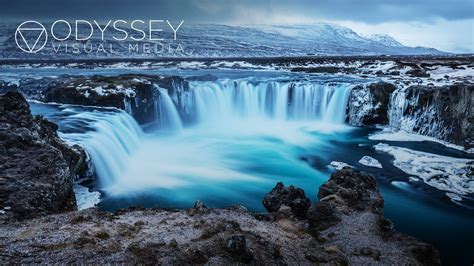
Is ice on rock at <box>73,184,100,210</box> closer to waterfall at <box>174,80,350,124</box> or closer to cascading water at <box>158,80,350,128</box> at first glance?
cascading water at <box>158,80,350,128</box>

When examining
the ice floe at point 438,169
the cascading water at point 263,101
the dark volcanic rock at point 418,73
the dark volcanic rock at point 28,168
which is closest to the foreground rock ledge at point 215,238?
the dark volcanic rock at point 28,168

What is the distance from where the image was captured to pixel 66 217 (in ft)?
25.1

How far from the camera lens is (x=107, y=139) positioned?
16.0 m

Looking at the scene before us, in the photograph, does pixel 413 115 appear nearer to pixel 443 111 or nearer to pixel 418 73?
pixel 443 111

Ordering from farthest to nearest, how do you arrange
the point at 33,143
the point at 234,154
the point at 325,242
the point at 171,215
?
the point at 234,154, the point at 33,143, the point at 171,215, the point at 325,242

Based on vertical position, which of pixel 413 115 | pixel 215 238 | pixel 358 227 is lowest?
pixel 358 227

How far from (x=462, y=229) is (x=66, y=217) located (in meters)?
10.5

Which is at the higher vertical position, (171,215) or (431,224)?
(171,215)

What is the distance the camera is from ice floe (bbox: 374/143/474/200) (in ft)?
47.5

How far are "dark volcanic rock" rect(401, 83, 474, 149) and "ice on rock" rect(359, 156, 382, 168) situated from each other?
464 centimetres

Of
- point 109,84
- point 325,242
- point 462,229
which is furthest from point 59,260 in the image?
point 109,84

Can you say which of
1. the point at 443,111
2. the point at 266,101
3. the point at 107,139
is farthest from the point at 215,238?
the point at 266,101

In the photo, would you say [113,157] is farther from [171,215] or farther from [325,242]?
[325,242]

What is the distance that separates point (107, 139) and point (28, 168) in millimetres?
6797
